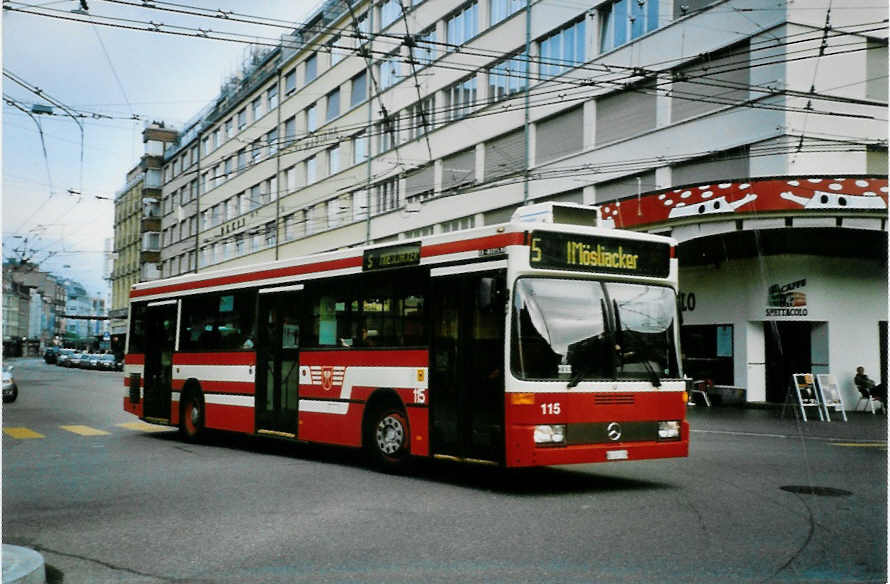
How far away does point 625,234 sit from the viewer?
10742 millimetres

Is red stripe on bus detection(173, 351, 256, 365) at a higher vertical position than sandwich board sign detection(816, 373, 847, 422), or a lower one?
higher

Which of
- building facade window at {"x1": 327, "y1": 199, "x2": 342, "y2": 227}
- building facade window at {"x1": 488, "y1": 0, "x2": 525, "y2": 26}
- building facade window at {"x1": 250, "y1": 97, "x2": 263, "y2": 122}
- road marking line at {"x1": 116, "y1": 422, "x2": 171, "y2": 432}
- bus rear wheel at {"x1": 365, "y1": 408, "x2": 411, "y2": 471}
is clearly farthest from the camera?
building facade window at {"x1": 250, "y1": 97, "x2": 263, "y2": 122}

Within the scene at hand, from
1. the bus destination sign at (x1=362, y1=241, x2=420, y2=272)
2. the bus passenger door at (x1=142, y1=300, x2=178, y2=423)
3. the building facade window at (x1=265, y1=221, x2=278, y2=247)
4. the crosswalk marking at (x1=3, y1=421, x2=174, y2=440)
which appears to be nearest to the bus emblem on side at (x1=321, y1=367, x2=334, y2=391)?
the bus destination sign at (x1=362, y1=241, x2=420, y2=272)

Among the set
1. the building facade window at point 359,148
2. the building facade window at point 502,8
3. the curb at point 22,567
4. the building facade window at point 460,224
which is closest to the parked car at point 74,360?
the building facade window at point 359,148

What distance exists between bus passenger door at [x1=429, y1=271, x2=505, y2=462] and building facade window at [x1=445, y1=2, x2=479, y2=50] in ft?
92.7

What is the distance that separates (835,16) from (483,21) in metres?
16.3

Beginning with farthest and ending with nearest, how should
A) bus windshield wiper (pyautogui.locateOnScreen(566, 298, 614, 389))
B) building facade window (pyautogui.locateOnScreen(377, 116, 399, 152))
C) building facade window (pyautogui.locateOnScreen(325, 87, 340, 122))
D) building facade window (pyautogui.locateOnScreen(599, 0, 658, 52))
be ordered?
building facade window (pyautogui.locateOnScreen(325, 87, 340, 122)) → building facade window (pyautogui.locateOnScreen(377, 116, 399, 152)) → building facade window (pyautogui.locateOnScreen(599, 0, 658, 52)) → bus windshield wiper (pyautogui.locateOnScreen(566, 298, 614, 389))

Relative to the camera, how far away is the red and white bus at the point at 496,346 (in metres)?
9.84

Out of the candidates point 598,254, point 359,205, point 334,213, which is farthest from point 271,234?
point 598,254

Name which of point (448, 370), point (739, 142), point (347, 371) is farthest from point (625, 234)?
point (739, 142)

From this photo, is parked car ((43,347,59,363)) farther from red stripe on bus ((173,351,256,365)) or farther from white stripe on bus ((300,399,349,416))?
white stripe on bus ((300,399,349,416))

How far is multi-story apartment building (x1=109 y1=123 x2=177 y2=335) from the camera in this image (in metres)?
83.1

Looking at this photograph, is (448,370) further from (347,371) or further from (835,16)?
(835,16)

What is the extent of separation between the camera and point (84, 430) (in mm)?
18609
